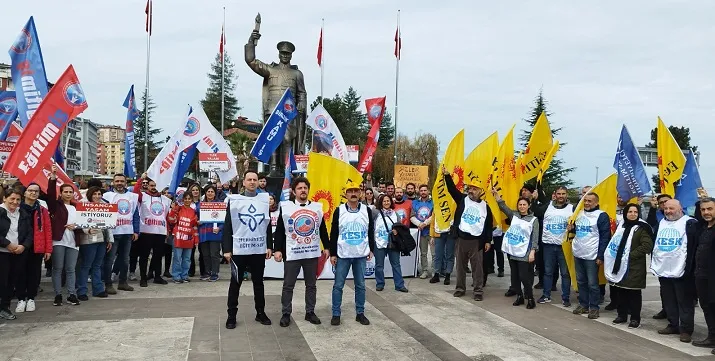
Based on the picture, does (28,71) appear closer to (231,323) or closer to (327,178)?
(327,178)

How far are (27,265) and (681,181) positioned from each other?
1070cm

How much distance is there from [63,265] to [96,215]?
89cm

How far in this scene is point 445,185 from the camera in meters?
9.89

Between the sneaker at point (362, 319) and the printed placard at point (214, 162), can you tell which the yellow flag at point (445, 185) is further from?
the printed placard at point (214, 162)

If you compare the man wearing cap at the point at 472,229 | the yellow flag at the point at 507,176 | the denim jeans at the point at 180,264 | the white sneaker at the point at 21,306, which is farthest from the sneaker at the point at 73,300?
the yellow flag at the point at 507,176

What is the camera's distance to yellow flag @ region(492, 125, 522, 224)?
9531 mm

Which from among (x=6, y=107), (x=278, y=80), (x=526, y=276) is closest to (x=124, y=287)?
(x=526, y=276)

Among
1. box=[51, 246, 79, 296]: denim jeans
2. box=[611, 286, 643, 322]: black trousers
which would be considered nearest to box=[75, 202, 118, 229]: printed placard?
box=[51, 246, 79, 296]: denim jeans

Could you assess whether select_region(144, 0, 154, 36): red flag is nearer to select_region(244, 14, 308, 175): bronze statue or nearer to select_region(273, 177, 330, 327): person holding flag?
select_region(244, 14, 308, 175): bronze statue

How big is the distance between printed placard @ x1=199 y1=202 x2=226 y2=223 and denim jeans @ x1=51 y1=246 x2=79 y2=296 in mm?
2409

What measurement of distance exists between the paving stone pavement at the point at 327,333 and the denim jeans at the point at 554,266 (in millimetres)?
310

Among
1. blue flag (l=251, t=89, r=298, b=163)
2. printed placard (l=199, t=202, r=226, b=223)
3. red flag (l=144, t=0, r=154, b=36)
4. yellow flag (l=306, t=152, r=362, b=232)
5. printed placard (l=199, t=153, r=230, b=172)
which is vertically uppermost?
red flag (l=144, t=0, r=154, b=36)

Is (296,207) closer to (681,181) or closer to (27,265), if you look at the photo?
(27,265)

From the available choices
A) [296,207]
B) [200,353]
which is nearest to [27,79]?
[296,207]
